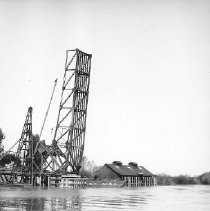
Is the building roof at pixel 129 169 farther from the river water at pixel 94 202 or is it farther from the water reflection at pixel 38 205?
the water reflection at pixel 38 205

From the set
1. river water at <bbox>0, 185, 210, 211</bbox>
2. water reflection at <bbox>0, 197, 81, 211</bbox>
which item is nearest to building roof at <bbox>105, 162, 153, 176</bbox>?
river water at <bbox>0, 185, 210, 211</bbox>

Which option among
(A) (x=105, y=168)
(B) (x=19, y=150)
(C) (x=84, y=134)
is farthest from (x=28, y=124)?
(A) (x=105, y=168)

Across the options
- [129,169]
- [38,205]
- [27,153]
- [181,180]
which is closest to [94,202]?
[38,205]

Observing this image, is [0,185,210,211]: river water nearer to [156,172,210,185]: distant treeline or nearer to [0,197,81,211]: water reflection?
[0,197,81,211]: water reflection

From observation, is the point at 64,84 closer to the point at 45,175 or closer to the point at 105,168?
the point at 45,175

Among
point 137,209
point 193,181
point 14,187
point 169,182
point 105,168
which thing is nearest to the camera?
point 137,209

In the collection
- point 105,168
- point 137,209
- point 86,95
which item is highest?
point 86,95

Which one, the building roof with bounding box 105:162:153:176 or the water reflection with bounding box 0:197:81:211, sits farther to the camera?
the building roof with bounding box 105:162:153:176

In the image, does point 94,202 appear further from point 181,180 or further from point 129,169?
point 181,180
